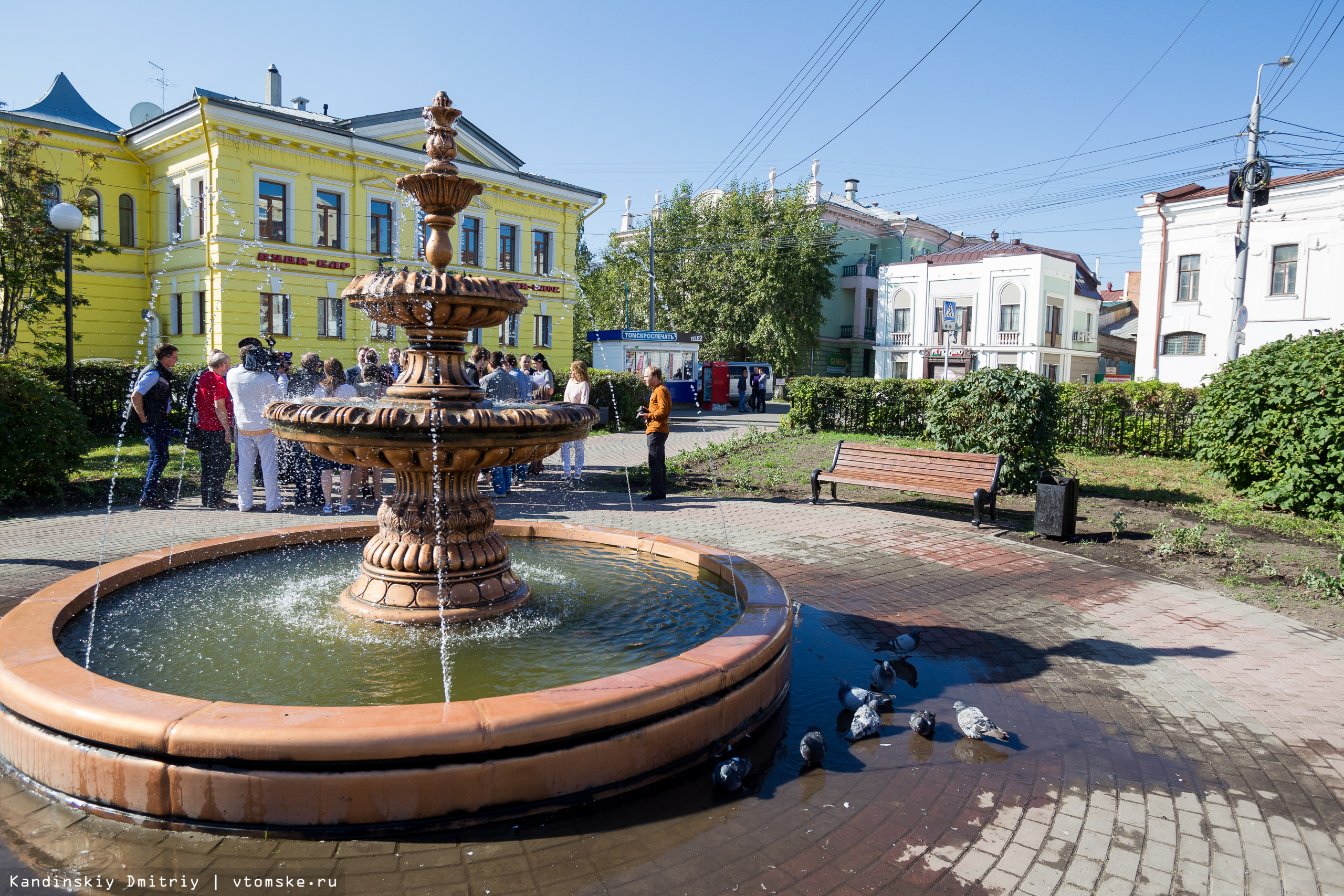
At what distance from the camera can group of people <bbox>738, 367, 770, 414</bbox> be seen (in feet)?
110

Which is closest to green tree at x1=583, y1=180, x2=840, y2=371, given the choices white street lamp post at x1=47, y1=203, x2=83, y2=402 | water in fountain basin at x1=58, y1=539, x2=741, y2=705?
white street lamp post at x1=47, y1=203, x2=83, y2=402

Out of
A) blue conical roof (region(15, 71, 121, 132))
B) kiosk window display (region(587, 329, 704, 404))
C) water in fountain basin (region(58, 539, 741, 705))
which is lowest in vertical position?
water in fountain basin (region(58, 539, 741, 705))

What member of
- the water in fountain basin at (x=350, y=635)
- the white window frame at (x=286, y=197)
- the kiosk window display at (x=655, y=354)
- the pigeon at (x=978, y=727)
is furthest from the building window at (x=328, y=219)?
the pigeon at (x=978, y=727)

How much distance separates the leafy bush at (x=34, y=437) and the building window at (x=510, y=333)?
2247 centimetres

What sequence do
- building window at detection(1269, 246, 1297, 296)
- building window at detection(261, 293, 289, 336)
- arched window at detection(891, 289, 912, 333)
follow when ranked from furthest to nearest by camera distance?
1. arched window at detection(891, 289, 912, 333)
2. building window at detection(1269, 246, 1297, 296)
3. building window at detection(261, 293, 289, 336)

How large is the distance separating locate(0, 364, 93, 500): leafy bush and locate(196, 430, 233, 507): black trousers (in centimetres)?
170

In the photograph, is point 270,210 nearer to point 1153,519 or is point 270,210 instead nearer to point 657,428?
point 657,428

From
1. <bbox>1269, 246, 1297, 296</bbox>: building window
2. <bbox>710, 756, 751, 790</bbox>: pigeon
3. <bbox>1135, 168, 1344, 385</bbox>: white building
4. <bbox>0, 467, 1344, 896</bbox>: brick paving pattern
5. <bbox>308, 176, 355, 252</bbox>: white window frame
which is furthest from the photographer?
<bbox>1269, 246, 1297, 296</bbox>: building window

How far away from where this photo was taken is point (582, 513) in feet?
32.0

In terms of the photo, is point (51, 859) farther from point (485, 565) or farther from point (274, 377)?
point (274, 377)

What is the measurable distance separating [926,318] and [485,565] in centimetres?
4644

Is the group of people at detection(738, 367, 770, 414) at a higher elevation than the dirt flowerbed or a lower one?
higher

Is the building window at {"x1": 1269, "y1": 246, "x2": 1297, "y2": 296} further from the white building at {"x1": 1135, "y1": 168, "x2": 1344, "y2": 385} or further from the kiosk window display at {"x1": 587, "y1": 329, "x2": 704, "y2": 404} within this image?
the kiosk window display at {"x1": 587, "y1": 329, "x2": 704, "y2": 404}

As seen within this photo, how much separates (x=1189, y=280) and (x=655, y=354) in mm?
22185
